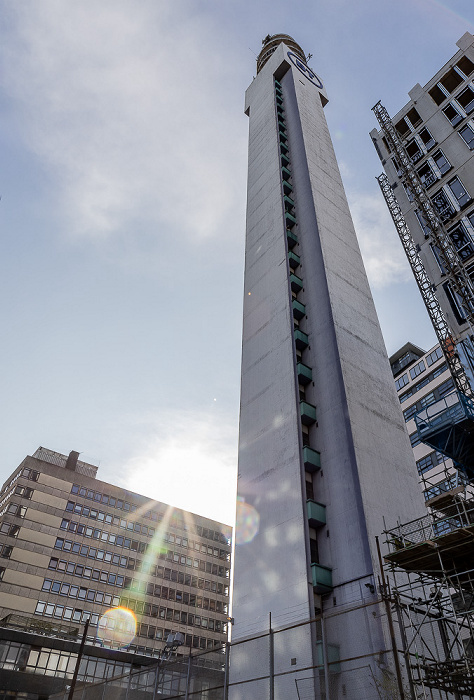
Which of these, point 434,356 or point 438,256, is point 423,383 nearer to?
point 434,356

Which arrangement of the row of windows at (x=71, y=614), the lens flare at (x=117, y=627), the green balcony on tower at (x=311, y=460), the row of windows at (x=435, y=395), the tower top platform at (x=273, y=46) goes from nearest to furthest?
the green balcony on tower at (x=311, y=460) → the row of windows at (x=71, y=614) → the row of windows at (x=435, y=395) → the lens flare at (x=117, y=627) → the tower top platform at (x=273, y=46)

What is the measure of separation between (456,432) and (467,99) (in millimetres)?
30082

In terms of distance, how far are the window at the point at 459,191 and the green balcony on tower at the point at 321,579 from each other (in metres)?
28.6

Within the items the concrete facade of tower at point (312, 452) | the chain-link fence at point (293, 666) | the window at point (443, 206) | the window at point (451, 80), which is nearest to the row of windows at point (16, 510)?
the concrete facade of tower at point (312, 452)

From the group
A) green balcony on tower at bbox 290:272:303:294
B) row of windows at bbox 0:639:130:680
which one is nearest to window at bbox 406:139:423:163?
green balcony on tower at bbox 290:272:303:294

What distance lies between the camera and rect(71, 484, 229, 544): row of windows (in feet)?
253

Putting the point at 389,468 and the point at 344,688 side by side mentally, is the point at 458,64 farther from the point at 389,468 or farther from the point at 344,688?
the point at 344,688

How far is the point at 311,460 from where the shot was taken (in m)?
33.8

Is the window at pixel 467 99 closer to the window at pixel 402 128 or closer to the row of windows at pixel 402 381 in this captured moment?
the window at pixel 402 128

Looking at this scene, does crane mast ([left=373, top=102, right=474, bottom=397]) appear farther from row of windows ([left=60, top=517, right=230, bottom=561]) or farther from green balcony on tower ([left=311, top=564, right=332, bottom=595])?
row of windows ([left=60, top=517, right=230, bottom=561])

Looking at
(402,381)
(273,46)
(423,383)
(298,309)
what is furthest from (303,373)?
(273,46)

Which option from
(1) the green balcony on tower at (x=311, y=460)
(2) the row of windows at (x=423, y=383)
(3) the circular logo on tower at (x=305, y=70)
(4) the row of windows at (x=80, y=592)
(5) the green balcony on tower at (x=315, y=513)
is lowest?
(5) the green balcony on tower at (x=315, y=513)

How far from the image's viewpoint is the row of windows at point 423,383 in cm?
6916

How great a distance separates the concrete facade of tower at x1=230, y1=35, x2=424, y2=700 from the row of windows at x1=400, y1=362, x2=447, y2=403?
26.2m
